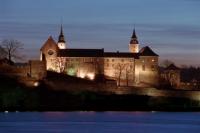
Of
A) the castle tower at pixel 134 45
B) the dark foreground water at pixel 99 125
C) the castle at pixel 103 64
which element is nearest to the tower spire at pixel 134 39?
the castle tower at pixel 134 45

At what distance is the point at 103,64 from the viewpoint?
111 metres

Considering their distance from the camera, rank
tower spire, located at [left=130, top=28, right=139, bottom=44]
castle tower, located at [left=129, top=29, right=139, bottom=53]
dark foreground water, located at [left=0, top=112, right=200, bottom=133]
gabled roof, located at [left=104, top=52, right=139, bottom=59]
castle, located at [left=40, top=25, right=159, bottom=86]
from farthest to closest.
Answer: tower spire, located at [left=130, top=28, right=139, bottom=44]
castle tower, located at [left=129, top=29, right=139, bottom=53]
gabled roof, located at [left=104, top=52, right=139, bottom=59]
castle, located at [left=40, top=25, right=159, bottom=86]
dark foreground water, located at [left=0, top=112, right=200, bottom=133]

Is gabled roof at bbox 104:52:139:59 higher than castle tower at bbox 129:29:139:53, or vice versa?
castle tower at bbox 129:29:139:53

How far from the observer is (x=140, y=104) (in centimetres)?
9150

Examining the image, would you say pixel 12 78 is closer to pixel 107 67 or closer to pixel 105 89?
pixel 105 89

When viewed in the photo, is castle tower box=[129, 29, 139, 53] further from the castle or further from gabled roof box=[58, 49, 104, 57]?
gabled roof box=[58, 49, 104, 57]

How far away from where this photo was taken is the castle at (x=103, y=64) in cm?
10925

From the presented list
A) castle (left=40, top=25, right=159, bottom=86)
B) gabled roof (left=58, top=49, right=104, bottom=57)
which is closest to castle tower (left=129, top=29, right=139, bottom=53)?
castle (left=40, top=25, right=159, bottom=86)

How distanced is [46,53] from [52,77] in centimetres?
1305

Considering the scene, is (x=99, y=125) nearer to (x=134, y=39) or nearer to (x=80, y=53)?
(x=80, y=53)

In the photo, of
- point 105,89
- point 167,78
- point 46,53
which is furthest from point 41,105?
point 167,78

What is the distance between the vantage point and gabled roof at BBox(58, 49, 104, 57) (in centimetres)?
11062

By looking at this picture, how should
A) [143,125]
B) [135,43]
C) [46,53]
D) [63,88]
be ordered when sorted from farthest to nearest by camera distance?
1. [135,43]
2. [46,53]
3. [63,88]
4. [143,125]

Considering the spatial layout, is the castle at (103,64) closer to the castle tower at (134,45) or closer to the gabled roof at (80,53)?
the gabled roof at (80,53)
